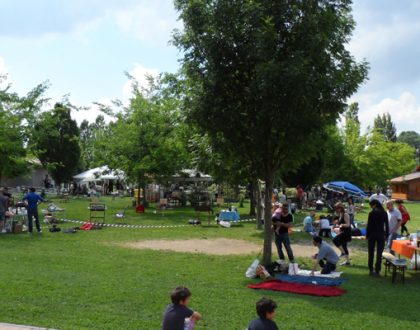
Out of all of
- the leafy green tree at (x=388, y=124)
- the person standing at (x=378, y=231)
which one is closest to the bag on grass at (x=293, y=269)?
the person standing at (x=378, y=231)

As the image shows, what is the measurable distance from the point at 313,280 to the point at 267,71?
4.67 meters

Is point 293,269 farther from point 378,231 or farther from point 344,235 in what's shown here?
point 344,235

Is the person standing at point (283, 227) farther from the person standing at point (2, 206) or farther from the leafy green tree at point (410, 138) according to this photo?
the leafy green tree at point (410, 138)

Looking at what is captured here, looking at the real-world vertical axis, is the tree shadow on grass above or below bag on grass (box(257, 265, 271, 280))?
below

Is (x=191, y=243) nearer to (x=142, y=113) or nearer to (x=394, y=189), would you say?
(x=142, y=113)

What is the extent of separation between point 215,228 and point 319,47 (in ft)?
39.5

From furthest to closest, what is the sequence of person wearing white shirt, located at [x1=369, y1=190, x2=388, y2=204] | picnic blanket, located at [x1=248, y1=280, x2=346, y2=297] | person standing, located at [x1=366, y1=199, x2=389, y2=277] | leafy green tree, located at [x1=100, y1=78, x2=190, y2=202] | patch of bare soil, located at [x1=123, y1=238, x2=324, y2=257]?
1. leafy green tree, located at [x1=100, y1=78, x2=190, y2=202]
2. patch of bare soil, located at [x1=123, y1=238, x2=324, y2=257]
3. person wearing white shirt, located at [x1=369, y1=190, x2=388, y2=204]
4. person standing, located at [x1=366, y1=199, x2=389, y2=277]
5. picnic blanket, located at [x1=248, y1=280, x2=346, y2=297]

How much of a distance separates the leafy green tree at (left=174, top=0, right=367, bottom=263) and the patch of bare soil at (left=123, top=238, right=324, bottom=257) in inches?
110

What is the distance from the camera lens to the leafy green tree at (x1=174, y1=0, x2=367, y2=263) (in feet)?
36.9

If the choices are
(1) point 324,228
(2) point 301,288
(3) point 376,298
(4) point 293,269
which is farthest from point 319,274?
(1) point 324,228

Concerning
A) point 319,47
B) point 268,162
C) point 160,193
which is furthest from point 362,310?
point 160,193

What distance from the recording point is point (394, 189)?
6369 cm

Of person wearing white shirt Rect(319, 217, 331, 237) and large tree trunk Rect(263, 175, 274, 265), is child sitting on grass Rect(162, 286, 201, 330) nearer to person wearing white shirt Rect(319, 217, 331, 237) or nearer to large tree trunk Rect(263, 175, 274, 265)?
large tree trunk Rect(263, 175, 274, 265)

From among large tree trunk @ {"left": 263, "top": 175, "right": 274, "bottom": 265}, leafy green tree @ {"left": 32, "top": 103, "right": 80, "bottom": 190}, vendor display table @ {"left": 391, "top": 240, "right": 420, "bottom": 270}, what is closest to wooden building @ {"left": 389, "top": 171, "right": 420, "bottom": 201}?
leafy green tree @ {"left": 32, "top": 103, "right": 80, "bottom": 190}
